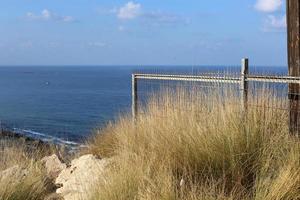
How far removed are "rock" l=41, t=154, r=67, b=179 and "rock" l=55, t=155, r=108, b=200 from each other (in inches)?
16.0

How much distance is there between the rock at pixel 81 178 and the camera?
7.50m

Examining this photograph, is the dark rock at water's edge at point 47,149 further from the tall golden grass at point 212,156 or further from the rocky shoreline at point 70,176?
the tall golden grass at point 212,156

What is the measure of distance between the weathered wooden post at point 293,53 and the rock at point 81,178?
2824 millimetres

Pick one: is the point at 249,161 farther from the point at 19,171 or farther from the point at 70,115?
the point at 70,115

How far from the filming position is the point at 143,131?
9.95 meters

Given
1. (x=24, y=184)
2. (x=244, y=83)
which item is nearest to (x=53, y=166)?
(x=24, y=184)

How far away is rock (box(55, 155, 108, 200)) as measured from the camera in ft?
24.6

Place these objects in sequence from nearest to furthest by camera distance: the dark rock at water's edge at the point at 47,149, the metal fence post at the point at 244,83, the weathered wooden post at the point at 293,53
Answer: the weathered wooden post at the point at 293,53
the metal fence post at the point at 244,83
the dark rock at water's edge at the point at 47,149

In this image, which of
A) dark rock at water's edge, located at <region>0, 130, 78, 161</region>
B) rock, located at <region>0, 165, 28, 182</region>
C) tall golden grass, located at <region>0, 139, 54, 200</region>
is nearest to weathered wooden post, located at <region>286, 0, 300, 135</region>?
tall golden grass, located at <region>0, 139, 54, 200</region>

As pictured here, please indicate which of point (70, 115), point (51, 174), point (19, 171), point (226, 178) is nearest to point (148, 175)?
point (226, 178)

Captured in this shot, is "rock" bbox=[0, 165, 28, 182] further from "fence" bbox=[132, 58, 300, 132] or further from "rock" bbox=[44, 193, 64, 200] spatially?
"fence" bbox=[132, 58, 300, 132]

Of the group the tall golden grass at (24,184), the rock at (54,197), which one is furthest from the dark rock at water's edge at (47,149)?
the rock at (54,197)

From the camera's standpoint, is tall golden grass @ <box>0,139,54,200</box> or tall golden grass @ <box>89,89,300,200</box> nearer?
tall golden grass @ <box>89,89,300,200</box>

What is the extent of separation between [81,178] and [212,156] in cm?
219
